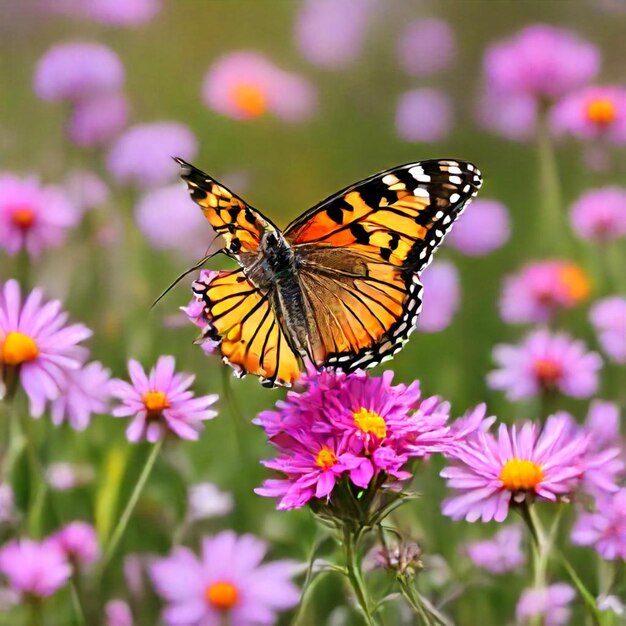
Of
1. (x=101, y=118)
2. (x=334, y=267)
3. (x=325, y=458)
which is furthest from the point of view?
(x=101, y=118)

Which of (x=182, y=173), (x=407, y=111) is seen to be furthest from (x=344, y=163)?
(x=182, y=173)

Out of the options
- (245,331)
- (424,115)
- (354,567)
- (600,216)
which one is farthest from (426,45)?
(354,567)

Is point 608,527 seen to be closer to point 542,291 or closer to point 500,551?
Result: point 500,551

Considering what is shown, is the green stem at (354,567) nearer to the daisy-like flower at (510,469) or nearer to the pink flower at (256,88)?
the daisy-like flower at (510,469)

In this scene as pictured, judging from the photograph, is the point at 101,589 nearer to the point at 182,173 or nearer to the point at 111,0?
the point at 182,173

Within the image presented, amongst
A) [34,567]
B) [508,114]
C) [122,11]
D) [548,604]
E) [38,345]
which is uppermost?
[122,11]

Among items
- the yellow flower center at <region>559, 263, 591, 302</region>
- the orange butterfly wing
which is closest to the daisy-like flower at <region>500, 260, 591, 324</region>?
the yellow flower center at <region>559, 263, 591, 302</region>
